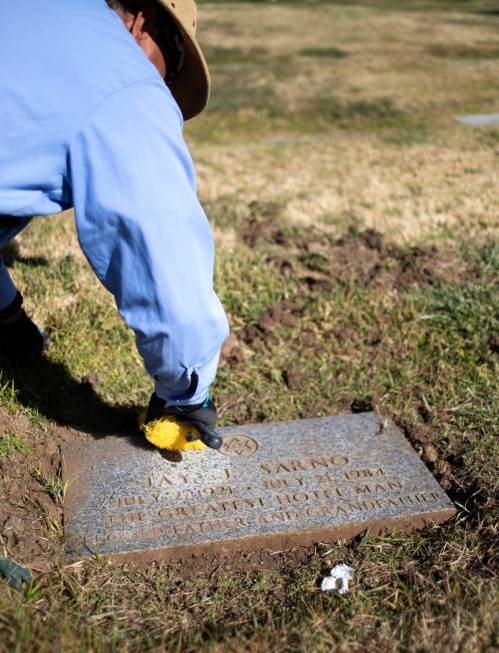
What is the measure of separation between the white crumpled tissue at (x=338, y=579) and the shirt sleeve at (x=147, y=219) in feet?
2.80

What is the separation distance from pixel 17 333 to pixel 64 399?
34 cm

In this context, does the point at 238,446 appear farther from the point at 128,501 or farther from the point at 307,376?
the point at 307,376

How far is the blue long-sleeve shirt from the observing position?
1.71 metres

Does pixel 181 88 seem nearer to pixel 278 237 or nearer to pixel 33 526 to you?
pixel 33 526

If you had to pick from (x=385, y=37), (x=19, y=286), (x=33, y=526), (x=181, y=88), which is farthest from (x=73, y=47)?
(x=385, y=37)

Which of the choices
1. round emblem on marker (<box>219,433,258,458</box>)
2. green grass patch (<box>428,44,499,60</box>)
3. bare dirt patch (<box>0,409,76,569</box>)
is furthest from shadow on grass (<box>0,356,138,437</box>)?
green grass patch (<box>428,44,499,60</box>)

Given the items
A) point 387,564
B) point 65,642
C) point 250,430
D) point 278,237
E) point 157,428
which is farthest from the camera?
point 278,237

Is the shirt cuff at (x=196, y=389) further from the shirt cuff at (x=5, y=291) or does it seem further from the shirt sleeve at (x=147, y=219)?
the shirt cuff at (x=5, y=291)

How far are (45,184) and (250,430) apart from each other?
1434 millimetres

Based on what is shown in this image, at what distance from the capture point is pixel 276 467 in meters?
2.72

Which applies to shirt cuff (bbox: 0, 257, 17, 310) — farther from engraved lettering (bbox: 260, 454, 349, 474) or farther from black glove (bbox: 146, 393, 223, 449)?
engraved lettering (bbox: 260, 454, 349, 474)

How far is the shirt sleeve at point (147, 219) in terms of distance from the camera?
172cm

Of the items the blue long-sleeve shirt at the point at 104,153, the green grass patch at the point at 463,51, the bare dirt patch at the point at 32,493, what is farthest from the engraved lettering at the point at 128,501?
the green grass patch at the point at 463,51

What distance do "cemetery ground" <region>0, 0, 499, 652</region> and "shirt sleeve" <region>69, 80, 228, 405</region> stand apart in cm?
76
